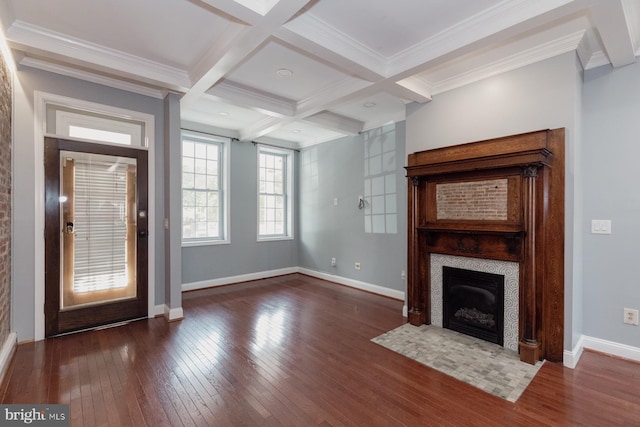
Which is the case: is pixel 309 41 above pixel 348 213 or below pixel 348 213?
above

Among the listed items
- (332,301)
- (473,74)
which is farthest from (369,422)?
(473,74)

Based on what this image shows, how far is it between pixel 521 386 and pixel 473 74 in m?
2.77

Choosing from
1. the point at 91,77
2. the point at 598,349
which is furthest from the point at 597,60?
the point at 91,77

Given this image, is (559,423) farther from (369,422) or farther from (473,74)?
(473,74)

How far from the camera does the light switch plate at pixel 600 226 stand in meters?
2.70

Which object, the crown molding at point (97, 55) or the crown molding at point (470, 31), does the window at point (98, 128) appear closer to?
the crown molding at point (97, 55)

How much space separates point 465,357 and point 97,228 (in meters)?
3.91

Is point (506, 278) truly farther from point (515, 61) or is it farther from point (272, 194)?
point (272, 194)

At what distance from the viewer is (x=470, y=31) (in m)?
2.40

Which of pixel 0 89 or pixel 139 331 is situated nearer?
pixel 0 89

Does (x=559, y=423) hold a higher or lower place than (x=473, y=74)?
lower

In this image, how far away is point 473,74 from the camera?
10.1 ft

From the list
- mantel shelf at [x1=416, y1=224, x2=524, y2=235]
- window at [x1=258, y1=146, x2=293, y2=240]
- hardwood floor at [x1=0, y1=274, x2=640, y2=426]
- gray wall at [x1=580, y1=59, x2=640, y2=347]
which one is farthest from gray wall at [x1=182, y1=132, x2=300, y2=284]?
gray wall at [x1=580, y1=59, x2=640, y2=347]

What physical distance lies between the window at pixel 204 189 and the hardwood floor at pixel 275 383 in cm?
205
